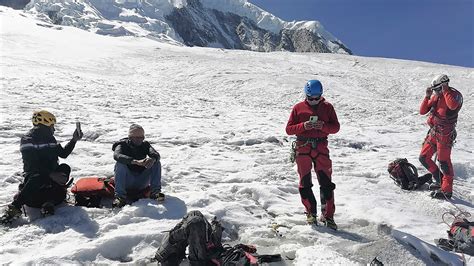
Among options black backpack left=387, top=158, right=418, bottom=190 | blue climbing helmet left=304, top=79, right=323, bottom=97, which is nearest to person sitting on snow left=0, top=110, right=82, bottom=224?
blue climbing helmet left=304, top=79, right=323, bottom=97

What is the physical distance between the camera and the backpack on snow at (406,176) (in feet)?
30.9

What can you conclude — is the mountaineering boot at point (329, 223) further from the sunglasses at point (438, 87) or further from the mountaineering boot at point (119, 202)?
the sunglasses at point (438, 87)

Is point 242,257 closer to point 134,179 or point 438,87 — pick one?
point 134,179

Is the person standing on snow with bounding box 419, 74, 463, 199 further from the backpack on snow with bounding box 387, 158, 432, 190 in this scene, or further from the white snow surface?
the white snow surface

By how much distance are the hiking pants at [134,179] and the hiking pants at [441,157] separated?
17.7ft

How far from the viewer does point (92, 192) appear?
A: 24.8 ft

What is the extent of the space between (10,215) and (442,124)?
772 cm

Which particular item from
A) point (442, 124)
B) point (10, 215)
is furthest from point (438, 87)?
point (10, 215)

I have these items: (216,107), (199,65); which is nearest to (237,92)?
(216,107)

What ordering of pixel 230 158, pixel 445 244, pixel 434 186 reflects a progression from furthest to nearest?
pixel 230 158 → pixel 434 186 → pixel 445 244

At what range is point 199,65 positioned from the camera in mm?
34656

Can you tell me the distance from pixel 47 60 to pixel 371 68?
82.7 ft

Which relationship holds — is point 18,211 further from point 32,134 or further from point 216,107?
point 216,107

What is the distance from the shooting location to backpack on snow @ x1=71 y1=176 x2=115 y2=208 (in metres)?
7.51
